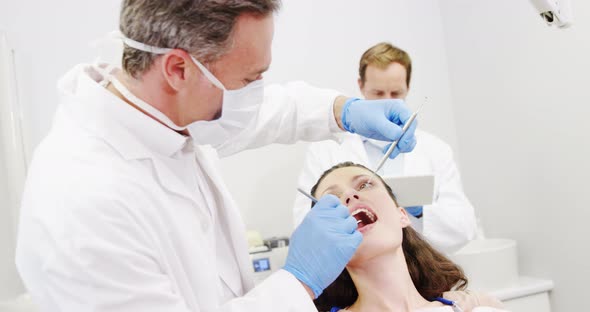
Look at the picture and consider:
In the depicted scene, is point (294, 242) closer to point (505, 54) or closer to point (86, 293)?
point (86, 293)

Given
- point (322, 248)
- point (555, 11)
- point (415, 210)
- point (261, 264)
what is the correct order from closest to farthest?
1. point (322, 248)
2. point (555, 11)
3. point (415, 210)
4. point (261, 264)

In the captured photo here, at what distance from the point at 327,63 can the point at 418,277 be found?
4.72 ft

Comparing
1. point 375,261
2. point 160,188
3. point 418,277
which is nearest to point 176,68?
point 160,188

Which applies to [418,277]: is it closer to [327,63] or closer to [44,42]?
[327,63]

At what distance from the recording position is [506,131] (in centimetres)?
284

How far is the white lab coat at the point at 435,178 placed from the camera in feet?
7.49

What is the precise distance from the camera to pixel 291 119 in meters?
1.57

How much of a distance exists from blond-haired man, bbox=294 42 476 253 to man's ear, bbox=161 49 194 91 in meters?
1.32

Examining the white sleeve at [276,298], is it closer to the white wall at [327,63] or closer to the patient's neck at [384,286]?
the patient's neck at [384,286]

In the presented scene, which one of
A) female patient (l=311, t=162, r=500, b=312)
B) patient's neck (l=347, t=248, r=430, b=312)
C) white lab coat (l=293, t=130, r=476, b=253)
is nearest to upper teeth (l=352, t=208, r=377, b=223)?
female patient (l=311, t=162, r=500, b=312)

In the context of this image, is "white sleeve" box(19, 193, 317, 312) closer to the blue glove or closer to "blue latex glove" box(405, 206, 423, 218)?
the blue glove

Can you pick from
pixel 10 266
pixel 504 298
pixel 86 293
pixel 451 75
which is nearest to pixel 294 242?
pixel 86 293

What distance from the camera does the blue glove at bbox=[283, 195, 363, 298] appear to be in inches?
45.9

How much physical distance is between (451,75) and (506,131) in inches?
20.3
